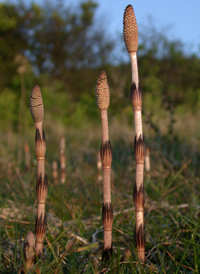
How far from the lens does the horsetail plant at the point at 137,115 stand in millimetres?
952

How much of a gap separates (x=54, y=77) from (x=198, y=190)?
13054mm

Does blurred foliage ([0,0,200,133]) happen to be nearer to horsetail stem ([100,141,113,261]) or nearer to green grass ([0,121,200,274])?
green grass ([0,121,200,274])

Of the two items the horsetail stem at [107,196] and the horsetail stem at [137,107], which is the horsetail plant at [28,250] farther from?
the horsetail stem at [137,107]

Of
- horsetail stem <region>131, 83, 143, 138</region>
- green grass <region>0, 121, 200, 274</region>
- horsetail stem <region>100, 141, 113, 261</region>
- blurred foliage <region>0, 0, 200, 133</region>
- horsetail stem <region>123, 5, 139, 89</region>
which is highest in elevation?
blurred foliage <region>0, 0, 200, 133</region>

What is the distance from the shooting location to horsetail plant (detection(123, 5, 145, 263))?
95 cm

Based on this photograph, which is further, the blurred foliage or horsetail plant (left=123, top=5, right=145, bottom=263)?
the blurred foliage

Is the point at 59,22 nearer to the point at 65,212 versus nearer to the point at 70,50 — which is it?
the point at 70,50

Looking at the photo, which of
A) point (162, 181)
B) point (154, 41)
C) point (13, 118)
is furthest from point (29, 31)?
point (162, 181)

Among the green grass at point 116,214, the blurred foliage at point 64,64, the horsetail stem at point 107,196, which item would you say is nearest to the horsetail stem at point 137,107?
the horsetail stem at point 107,196

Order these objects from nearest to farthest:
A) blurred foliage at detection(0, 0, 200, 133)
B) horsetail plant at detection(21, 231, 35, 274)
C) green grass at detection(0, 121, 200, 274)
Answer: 1. horsetail plant at detection(21, 231, 35, 274)
2. green grass at detection(0, 121, 200, 274)
3. blurred foliage at detection(0, 0, 200, 133)

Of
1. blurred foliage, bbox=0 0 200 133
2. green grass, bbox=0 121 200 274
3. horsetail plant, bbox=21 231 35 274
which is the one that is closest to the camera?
horsetail plant, bbox=21 231 35 274

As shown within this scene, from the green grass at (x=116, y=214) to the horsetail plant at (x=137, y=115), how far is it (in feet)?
0.35

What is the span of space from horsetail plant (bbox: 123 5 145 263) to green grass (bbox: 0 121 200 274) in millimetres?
107

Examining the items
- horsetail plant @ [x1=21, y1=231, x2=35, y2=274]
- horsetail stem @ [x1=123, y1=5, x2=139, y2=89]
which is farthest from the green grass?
horsetail stem @ [x1=123, y1=5, x2=139, y2=89]
